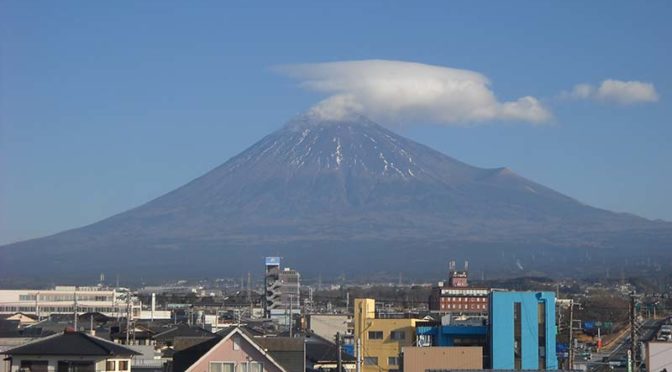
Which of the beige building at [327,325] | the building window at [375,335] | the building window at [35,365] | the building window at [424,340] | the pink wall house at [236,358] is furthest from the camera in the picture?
the beige building at [327,325]

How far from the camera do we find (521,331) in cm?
3638

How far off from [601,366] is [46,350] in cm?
1798

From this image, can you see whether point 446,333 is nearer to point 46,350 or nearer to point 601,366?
point 601,366

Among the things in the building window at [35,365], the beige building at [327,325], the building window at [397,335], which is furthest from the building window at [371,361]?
the building window at [35,365]

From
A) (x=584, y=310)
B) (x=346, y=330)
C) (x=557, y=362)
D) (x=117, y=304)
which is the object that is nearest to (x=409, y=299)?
(x=584, y=310)

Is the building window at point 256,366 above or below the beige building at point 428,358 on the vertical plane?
above

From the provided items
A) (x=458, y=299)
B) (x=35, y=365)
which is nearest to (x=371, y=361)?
(x=35, y=365)

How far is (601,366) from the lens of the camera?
36.8 metres

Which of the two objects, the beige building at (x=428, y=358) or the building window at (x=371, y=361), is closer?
the beige building at (x=428, y=358)

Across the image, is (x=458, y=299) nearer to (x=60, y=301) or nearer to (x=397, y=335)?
(x=60, y=301)

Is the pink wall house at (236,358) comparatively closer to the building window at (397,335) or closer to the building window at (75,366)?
the building window at (75,366)

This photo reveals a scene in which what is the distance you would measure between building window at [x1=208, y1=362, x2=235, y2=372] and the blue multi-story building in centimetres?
1236

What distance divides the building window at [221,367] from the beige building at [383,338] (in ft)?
39.9

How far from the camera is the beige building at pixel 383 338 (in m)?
37.3
